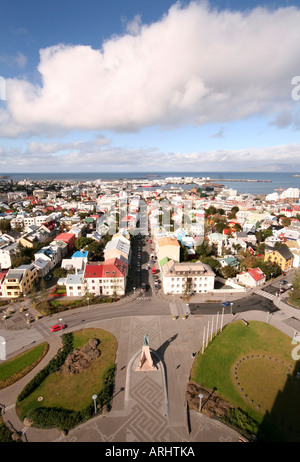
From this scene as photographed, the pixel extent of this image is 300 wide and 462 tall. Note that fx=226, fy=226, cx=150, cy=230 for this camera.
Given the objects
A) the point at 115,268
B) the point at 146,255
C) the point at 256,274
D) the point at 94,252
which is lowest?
the point at 146,255

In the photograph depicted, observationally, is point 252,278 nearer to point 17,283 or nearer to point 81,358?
point 81,358

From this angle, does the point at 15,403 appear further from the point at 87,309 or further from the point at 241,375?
the point at 241,375

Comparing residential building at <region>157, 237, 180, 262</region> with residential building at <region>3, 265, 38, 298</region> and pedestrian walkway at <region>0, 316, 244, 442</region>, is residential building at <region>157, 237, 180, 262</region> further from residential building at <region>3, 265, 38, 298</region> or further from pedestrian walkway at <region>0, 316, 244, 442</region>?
residential building at <region>3, 265, 38, 298</region>

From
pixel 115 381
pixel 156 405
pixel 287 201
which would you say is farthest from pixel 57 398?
pixel 287 201

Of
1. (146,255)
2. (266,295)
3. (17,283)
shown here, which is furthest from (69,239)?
(266,295)

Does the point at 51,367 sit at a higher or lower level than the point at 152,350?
lower
